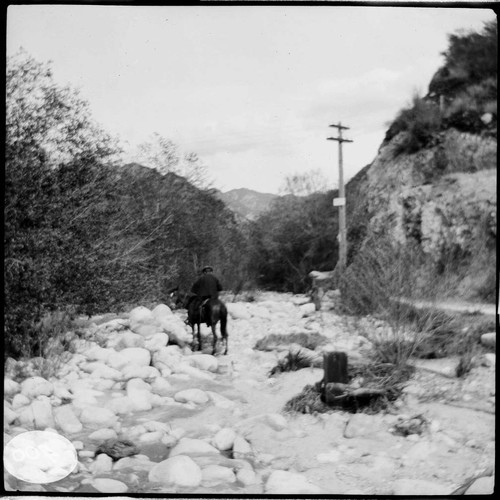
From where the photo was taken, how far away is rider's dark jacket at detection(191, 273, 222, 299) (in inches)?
121

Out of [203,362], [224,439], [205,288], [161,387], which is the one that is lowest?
[224,439]

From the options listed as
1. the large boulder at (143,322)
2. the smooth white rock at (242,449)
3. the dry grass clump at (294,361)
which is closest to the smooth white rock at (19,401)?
the large boulder at (143,322)

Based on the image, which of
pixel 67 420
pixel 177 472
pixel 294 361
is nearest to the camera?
pixel 177 472

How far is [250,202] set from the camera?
3.09 m

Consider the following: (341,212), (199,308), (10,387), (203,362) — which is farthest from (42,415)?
(341,212)

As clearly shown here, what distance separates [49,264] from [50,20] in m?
1.30

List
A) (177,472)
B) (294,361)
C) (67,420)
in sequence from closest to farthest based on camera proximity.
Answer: (177,472) → (67,420) → (294,361)

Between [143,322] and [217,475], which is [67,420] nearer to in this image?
[143,322]

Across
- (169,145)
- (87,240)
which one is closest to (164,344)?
(87,240)

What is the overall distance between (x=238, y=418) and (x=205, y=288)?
70 centimetres

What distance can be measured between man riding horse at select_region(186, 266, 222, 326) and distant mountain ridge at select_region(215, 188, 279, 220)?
35 cm

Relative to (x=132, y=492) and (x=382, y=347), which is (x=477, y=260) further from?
(x=132, y=492)

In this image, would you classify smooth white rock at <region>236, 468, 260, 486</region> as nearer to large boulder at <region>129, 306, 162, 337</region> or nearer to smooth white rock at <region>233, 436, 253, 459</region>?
smooth white rock at <region>233, 436, 253, 459</region>

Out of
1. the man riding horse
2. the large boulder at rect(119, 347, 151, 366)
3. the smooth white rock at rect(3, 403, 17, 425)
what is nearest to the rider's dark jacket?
the man riding horse
